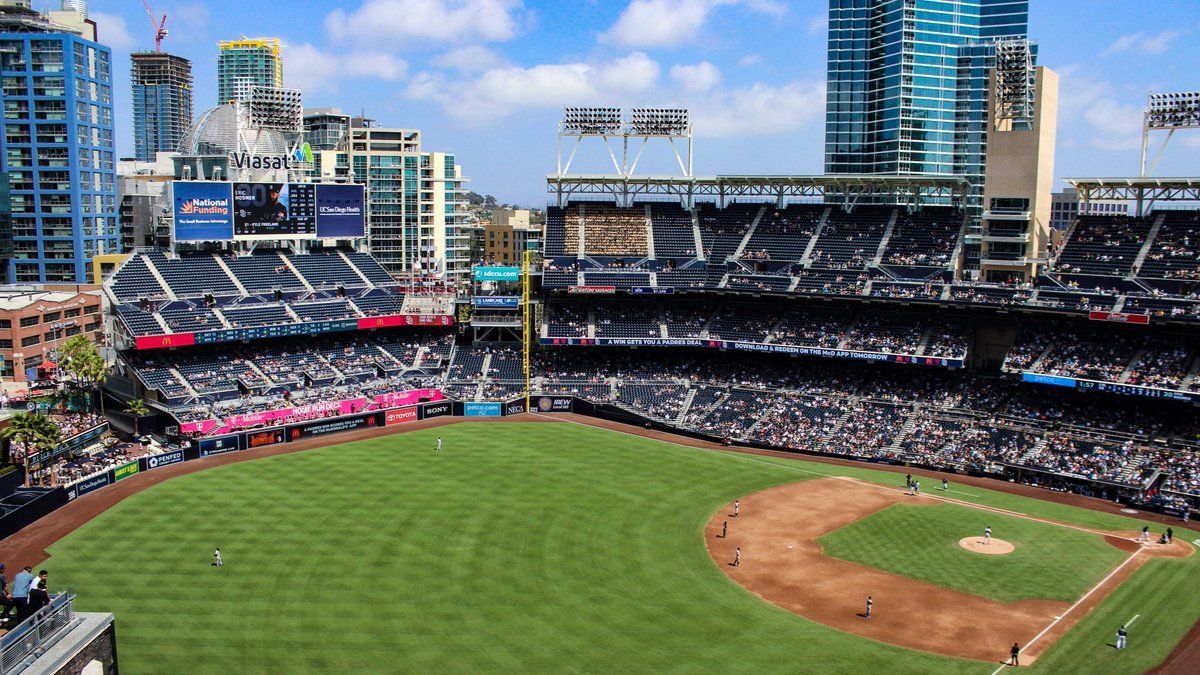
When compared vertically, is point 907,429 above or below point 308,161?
below

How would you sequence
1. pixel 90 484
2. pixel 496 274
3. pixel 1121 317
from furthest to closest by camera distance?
1. pixel 496 274
2. pixel 1121 317
3. pixel 90 484

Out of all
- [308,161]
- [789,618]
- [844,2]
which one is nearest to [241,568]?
[789,618]

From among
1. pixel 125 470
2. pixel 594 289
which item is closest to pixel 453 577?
pixel 125 470

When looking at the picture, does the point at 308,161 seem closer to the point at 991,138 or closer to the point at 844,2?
the point at 991,138

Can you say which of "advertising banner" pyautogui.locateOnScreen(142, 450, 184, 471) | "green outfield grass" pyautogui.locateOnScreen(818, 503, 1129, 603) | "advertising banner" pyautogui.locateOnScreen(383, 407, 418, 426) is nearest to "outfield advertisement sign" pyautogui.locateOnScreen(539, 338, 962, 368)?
"advertising banner" pyautogui.locateOnScreen(383, 407, 418, 426)

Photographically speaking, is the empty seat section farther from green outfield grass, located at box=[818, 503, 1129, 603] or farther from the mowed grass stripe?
green outfield grass, located at box=[818, 503, 1129, 603]

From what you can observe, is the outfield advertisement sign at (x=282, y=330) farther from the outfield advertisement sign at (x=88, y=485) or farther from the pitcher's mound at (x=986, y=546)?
the pitcher's mound at (x=986, y=546)

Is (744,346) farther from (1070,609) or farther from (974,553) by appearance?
(1070,609)
